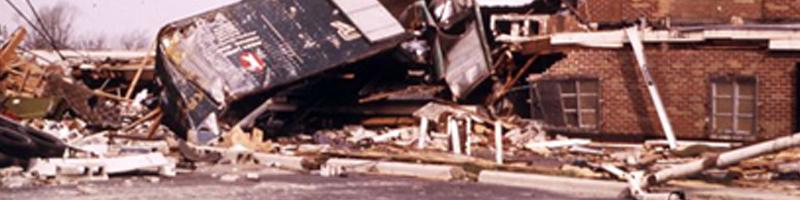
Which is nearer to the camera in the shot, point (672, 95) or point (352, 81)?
point (672, 95)

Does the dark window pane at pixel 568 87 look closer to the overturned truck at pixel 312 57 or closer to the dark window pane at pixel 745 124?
the overturned truck at pixel 312 57

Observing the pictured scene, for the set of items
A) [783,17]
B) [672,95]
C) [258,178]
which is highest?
[783,17]

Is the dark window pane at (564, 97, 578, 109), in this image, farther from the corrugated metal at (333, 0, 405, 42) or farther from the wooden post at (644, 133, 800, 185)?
the wooden post at (644, 133, 800, 185)

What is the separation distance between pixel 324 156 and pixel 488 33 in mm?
6587

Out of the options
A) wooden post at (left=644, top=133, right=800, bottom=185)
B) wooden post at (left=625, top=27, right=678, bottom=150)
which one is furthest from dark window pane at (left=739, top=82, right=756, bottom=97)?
wooden post at (left=644, top=133, right=800, bottom=185)

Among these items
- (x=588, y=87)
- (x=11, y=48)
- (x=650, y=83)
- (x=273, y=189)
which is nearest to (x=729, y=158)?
(x=273, y=189)

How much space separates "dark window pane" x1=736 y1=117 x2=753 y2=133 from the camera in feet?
61.6

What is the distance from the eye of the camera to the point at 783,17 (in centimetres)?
2023

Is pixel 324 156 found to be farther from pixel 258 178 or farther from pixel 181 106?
pixel 181 106

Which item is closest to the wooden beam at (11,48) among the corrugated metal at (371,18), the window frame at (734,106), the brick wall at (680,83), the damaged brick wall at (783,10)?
the corrugated metal at (371,18)

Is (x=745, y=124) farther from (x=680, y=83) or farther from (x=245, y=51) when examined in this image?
(x=245, y=51)

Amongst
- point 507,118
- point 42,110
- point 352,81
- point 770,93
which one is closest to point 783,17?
point 770,93

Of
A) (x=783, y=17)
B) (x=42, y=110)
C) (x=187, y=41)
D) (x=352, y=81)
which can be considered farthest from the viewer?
(x=42, y=110)

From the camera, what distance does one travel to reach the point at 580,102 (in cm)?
2048
